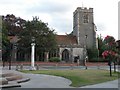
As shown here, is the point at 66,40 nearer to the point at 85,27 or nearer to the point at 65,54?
the point at 65,54

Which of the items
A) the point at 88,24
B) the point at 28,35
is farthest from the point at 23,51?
the point at 88,24

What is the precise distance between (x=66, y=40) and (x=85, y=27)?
7.62 metres

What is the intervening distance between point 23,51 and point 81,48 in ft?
66.4

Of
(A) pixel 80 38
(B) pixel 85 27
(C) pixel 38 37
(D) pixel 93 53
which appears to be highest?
(B) pixel 85 27

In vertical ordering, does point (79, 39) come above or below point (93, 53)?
above

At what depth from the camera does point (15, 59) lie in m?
75.9

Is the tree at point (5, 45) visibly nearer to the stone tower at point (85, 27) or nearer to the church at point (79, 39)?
the church at point (79, 39)

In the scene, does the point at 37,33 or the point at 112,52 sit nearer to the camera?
the point at 112,52

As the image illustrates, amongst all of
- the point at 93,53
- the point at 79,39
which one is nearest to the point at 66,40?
the point at 79,39

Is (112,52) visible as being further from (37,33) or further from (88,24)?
(88,24)

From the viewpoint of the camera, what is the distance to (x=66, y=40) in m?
85.0

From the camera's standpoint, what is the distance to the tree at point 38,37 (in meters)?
66.8

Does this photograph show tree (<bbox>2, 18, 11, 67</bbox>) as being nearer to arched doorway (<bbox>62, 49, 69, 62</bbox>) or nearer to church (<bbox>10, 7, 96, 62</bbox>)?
church (<bbox>10, 7, 96, 62</bbox>)

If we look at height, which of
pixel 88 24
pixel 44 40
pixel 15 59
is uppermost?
pixel 88 24
